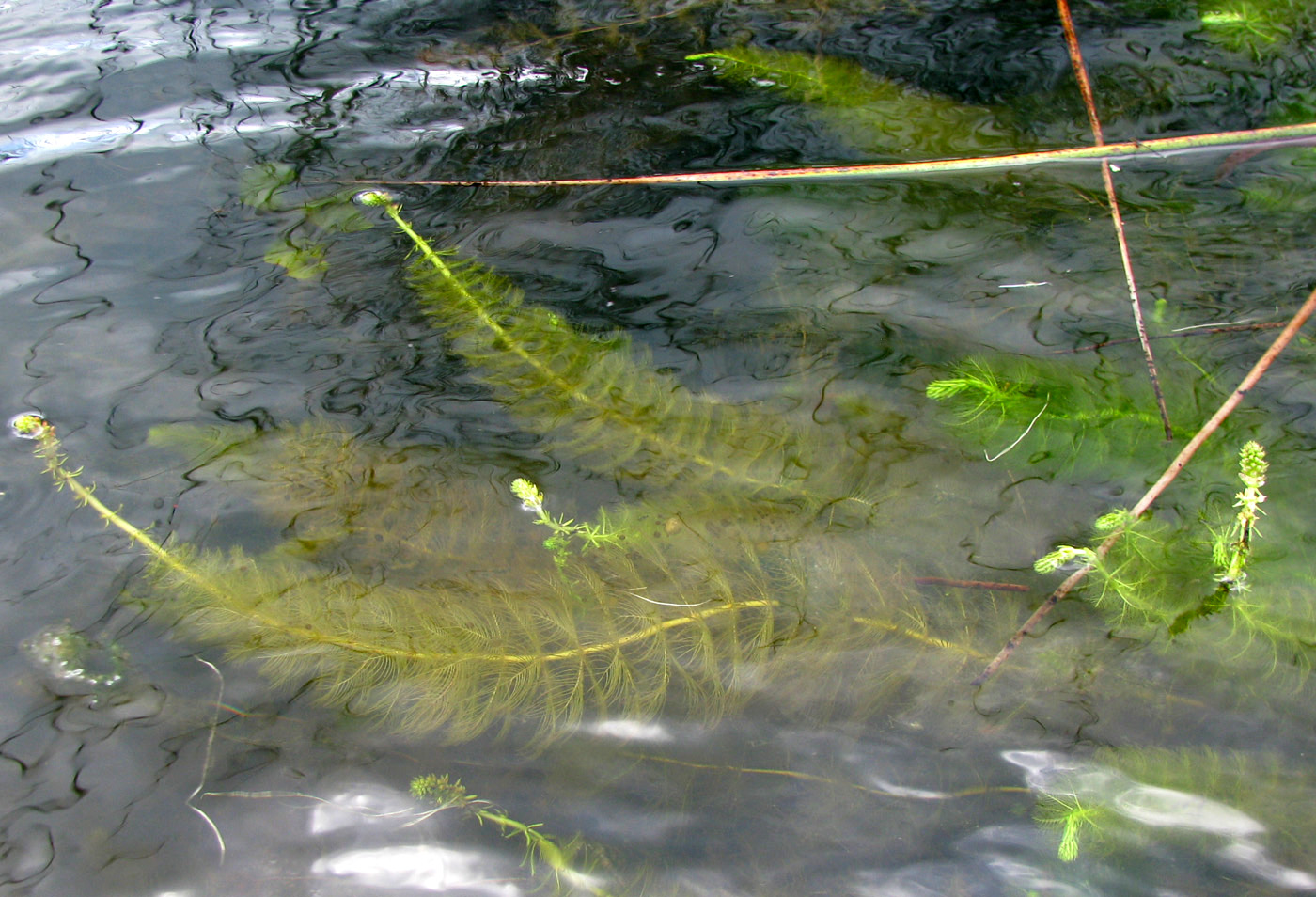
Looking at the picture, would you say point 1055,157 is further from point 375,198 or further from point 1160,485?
point 375,198

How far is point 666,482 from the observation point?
244cm

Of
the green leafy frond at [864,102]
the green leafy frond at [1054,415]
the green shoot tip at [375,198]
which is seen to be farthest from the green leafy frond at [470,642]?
the green leafy frond at [864,102]

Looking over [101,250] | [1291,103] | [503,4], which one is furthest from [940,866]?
[503,4]

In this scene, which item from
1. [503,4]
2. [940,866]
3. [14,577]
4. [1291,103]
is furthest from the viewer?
[503,4]

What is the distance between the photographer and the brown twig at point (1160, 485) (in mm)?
2049

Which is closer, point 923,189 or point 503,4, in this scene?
point 923,189

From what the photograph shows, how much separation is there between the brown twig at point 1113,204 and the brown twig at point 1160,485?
143 millimetres

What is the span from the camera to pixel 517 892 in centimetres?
183

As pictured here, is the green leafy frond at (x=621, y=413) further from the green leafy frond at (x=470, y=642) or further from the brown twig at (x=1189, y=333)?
the brown twig at (x=1189, y=333)

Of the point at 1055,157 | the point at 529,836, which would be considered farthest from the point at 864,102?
the point at 529,836

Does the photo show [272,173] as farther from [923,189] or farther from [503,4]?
[923,189]

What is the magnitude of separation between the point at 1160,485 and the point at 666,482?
1345mm

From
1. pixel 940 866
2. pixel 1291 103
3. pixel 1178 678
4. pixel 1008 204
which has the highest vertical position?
pixel 1291 103

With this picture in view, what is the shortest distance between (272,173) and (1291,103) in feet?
13.9
